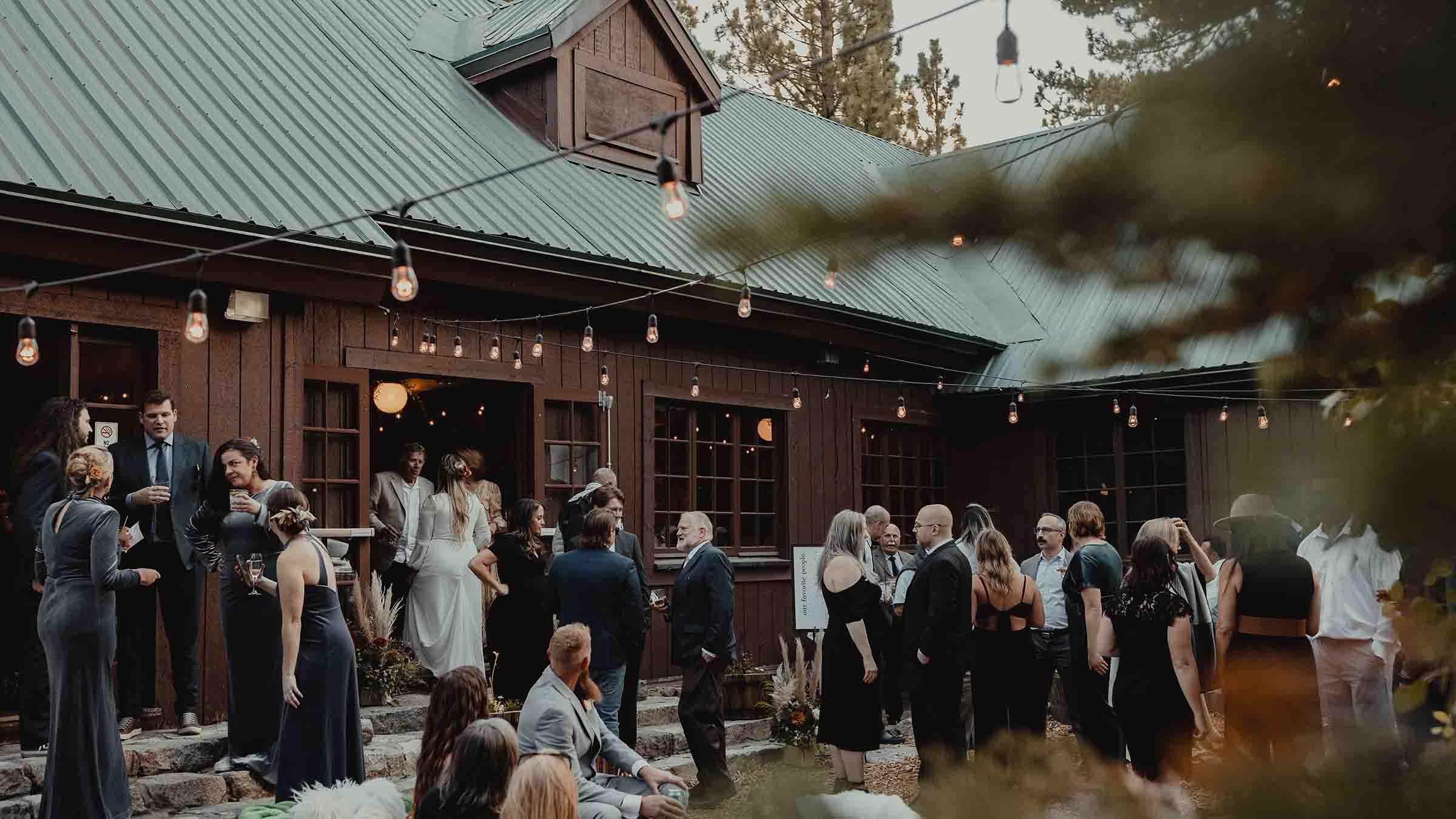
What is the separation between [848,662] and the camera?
8.12 m

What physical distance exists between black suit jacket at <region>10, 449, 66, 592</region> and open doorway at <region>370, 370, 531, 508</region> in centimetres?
317

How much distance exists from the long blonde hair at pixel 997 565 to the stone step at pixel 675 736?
227 centimetres

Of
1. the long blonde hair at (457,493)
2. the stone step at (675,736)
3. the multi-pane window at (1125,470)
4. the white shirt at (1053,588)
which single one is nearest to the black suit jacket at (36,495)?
the long blonde hair at (457,493)

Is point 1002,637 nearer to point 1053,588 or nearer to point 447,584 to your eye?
point 1053,588

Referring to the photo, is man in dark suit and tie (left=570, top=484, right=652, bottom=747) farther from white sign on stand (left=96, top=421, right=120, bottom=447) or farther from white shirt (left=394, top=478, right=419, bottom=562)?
white sign on stand (left=96, top=421, right=120, bottom=447)

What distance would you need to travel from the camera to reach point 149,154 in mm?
8289

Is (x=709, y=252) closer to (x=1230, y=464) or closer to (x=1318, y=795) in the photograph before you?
(x=1230, y=464)

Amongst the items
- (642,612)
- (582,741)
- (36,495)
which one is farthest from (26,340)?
(642,612)

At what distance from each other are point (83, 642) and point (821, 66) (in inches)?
861

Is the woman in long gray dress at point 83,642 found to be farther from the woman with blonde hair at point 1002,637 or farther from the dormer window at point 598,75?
the dormer window at point 598,75

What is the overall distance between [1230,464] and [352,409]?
907 centimetres

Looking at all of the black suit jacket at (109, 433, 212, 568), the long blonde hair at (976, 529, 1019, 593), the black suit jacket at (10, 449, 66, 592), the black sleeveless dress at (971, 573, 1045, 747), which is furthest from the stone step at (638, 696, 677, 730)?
the black suit jacket at (10, 449, 66, 592)

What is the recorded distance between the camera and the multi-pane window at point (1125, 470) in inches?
571

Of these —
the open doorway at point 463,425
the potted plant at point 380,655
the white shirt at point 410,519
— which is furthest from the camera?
the open doorway at point 463,425
